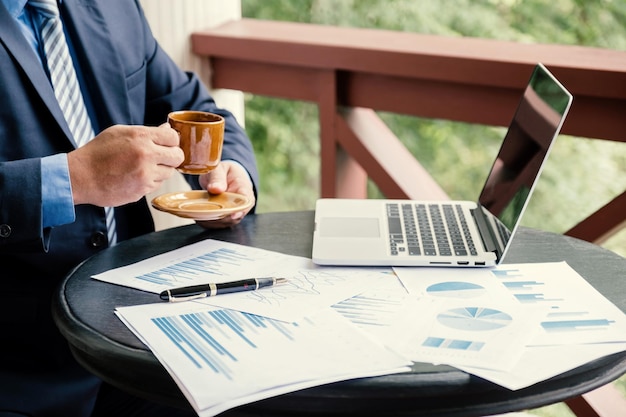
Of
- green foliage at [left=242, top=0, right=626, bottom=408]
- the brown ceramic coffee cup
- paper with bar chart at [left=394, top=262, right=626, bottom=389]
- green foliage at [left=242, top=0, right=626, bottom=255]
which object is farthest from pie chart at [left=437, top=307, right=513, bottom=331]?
green foliage at [left=242, top=0, right=626, bottom=255]

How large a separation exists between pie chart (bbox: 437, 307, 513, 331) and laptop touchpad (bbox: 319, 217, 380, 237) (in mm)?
298

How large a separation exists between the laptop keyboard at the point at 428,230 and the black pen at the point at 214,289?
225mm

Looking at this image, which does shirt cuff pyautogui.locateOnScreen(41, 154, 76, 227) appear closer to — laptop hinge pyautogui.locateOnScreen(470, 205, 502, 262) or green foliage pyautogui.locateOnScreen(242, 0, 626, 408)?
laptop hinge pyautogui.locateOnScreen(470, 205, 502, 262)

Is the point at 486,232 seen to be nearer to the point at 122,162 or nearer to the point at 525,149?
the point at 525,149

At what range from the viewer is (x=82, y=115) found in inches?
59.1

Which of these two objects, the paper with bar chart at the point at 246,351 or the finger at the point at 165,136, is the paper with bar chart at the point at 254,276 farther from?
the finger at the point at 165,136

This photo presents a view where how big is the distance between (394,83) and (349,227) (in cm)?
72

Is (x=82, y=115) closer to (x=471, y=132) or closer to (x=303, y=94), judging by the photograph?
(x=303, y=94)

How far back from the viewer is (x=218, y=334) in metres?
1.03

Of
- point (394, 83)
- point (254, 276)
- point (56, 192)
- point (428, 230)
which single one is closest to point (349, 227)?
point (428, 230)

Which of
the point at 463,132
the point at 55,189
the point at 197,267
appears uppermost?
the point at 55,189

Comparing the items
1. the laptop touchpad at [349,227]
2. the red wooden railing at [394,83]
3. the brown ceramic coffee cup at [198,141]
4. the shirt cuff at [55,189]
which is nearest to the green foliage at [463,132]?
the red wooden railing at [394,83]

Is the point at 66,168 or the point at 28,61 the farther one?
the point at 28,61

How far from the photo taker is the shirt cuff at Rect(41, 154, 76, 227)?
4.08 ft
